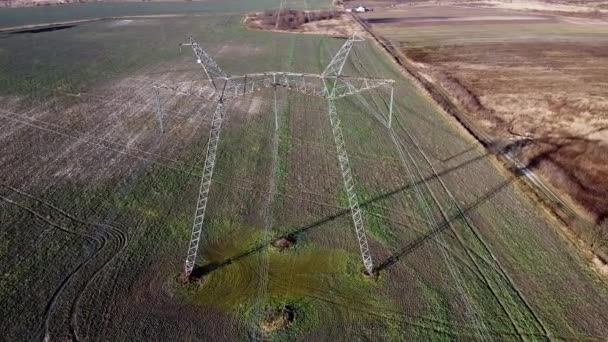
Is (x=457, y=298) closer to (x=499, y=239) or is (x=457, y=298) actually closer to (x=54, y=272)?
(x=499, y=239)

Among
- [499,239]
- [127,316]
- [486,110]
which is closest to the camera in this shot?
[127,316]

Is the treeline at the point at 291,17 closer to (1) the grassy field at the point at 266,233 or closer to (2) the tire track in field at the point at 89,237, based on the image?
(1) the grassy field at the point at 266,233

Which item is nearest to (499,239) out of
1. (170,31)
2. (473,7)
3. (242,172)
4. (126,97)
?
(242,172)

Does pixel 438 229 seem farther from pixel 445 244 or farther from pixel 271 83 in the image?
pixel 271 83

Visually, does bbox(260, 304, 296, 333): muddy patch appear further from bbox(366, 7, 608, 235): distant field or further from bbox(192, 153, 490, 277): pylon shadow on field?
bbox(366, 7, 608, 235): distant field

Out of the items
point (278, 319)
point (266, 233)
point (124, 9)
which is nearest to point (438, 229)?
point (266, 233)

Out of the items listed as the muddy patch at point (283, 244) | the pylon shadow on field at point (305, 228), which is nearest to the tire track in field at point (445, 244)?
the pylon shadow on field at point (305, 228)
